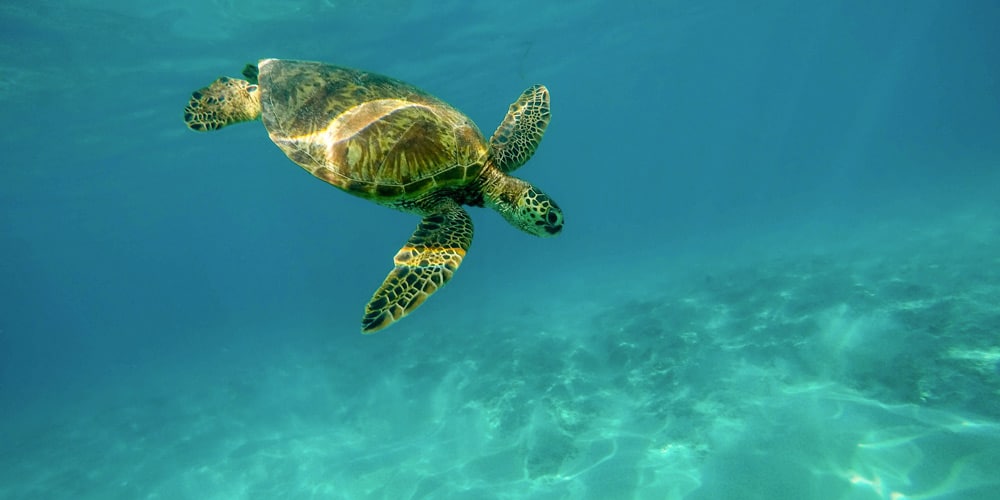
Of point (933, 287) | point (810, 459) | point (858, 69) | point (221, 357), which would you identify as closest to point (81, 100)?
point (221, 357)

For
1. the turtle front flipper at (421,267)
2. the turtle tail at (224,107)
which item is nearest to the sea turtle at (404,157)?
the turtle front flipper at (421,267)

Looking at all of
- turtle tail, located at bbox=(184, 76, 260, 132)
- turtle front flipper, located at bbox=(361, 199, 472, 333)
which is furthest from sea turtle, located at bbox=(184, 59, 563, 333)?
turtle tail, located at bbox=(184, 76, 260, 132)

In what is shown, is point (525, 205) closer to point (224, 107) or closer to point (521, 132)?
point (521, 132)

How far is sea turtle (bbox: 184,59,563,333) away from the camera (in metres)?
4.91

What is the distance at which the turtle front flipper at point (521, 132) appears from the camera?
20.3 feet

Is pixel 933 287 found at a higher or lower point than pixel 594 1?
lower

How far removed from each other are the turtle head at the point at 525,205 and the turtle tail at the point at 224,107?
12.5 feet

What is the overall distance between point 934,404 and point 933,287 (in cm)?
641

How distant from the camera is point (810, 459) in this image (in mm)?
7059

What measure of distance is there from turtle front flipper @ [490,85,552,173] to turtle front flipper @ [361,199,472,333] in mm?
1065

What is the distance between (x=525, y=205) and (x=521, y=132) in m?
1.69

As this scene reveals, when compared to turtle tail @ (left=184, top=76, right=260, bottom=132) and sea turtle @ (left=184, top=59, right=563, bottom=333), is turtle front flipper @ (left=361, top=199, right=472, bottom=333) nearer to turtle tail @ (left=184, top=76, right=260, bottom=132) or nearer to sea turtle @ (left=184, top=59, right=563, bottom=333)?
sea turtle @ (left=184, top=59, right=563, bottom=333)

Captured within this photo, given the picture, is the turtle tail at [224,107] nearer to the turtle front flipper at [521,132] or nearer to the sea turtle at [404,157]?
the sea turtle at [404,157]

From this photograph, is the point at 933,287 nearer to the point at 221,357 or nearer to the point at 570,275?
the point at 570,275
